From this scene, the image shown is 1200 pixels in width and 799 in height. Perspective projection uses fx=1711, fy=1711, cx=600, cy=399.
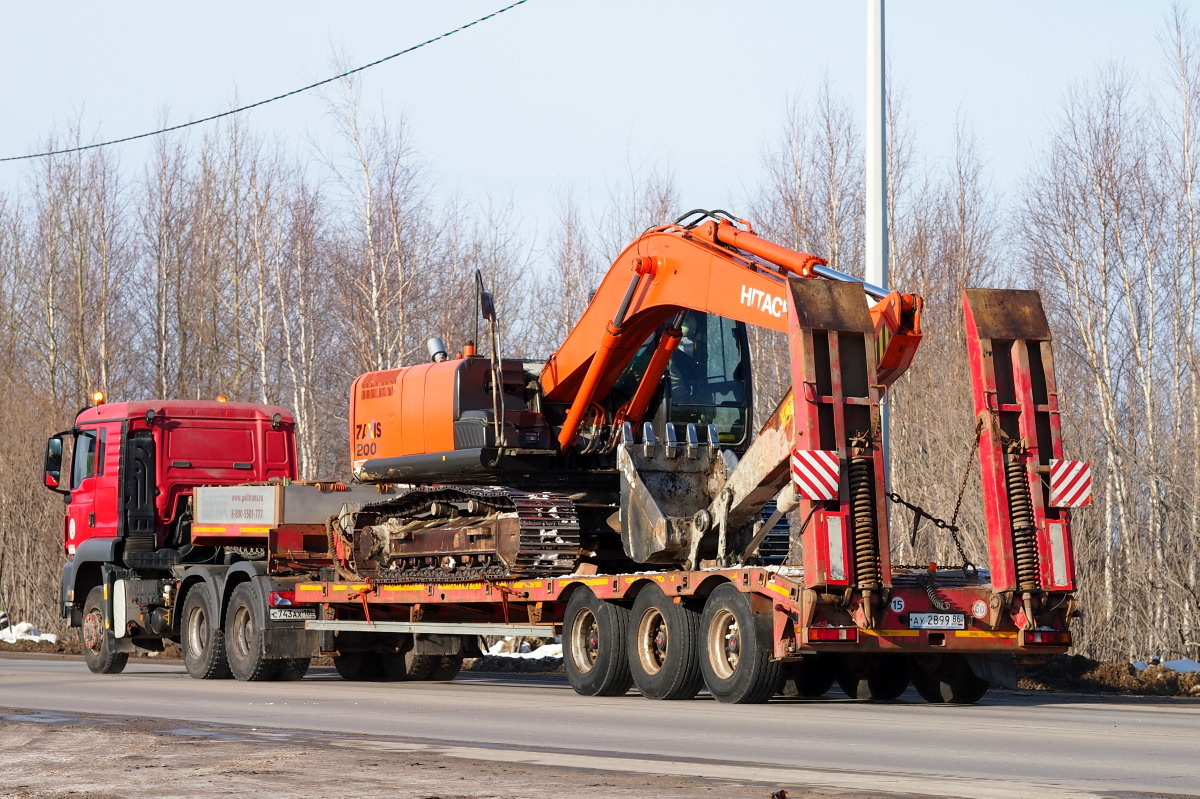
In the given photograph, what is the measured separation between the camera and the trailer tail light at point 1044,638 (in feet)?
47.9

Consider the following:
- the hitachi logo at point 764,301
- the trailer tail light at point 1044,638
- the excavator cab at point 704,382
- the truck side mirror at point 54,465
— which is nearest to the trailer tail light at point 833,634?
the trailer tail light at point 1044,638

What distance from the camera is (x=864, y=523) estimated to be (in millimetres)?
14242

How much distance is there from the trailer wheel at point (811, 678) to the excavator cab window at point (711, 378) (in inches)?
127

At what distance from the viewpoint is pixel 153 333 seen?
53562 mm

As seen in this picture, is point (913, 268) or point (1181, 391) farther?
point (913, 268)

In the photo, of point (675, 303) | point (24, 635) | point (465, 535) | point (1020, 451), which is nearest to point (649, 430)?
point (675, 303)

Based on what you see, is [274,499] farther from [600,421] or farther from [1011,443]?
[1011,443]

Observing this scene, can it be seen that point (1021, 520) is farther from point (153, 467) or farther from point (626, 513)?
point (153, 467)

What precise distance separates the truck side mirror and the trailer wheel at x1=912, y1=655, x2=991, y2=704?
42.7 feet

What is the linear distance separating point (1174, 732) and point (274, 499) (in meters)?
12.1

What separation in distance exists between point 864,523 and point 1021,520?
1.52m

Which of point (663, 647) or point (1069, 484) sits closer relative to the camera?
point (1069, 484)

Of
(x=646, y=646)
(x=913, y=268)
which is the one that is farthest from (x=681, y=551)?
(x=913, y=268)

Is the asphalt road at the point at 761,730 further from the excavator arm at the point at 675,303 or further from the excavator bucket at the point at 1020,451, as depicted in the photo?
the excavator arm at the point at 675,303
